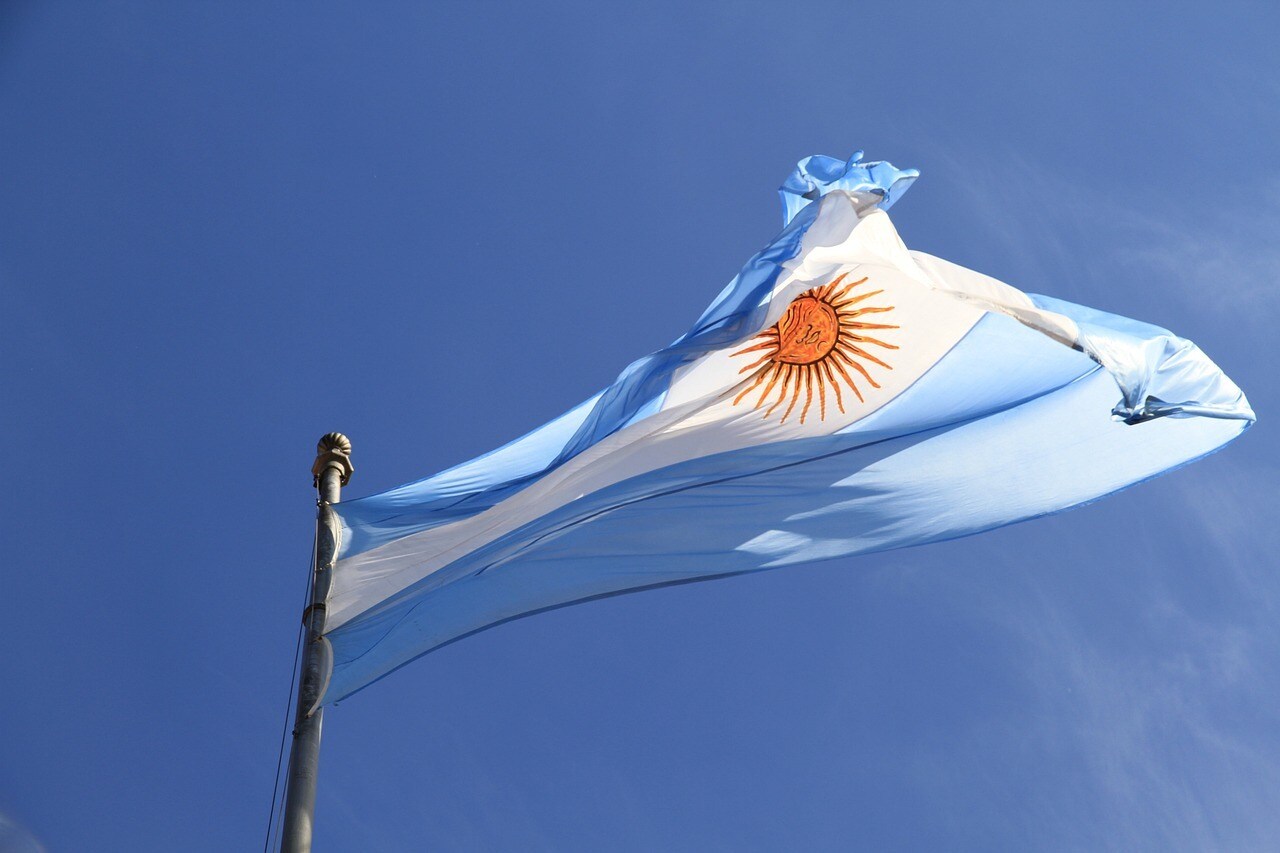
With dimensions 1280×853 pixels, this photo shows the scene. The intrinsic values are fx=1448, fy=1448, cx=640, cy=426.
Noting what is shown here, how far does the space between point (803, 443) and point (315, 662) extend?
→ 411cm

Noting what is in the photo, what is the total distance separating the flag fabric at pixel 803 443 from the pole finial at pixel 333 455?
0.70 metres

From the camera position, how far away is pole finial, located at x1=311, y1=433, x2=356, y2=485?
1130 centimetres

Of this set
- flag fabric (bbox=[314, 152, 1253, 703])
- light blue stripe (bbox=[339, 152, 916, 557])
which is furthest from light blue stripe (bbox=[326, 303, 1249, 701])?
light blue stripe (bbox=[339, 152, 916, 557])

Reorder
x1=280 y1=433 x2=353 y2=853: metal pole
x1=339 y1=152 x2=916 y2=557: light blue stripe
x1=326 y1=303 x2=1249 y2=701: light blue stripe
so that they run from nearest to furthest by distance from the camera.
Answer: x1=280 y1=433 x2=353 y2=853: metal pole → x1=339 y1=152 x2=916 y2=557: light blue stripe → x1=326 y1=303 x2=1249 y2=701: light blue stripe

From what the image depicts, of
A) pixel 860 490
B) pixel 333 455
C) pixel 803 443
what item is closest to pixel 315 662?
pixel 333 455

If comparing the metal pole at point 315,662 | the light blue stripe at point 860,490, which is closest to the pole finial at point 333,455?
the metal pole at point 315,662

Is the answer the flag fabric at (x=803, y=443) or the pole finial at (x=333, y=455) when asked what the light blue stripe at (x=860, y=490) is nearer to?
the flag fabric at (x=803, y=443)

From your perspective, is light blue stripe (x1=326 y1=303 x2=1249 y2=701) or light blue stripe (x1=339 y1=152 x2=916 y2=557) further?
light blue stripe (x1=326 y1=303 x2=1249 y2=701)

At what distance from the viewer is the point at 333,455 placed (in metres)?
11.3

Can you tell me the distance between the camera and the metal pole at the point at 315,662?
8.62 metres

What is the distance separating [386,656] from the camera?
10273mm

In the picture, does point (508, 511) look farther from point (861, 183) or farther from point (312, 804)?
point (861, 183)

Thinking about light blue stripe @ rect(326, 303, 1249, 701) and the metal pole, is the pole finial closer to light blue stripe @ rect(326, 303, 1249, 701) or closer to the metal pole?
the metal pole

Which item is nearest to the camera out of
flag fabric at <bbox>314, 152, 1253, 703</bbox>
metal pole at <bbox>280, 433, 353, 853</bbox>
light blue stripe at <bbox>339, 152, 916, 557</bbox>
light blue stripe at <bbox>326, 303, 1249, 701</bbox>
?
metal pole at <bbox>280, 433, 353, 853</bbox>
